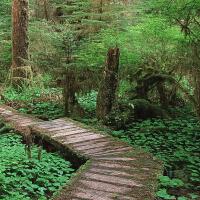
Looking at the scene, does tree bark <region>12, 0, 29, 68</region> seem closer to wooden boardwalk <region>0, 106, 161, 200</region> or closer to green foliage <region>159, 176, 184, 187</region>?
wooden boardwalk <region>0, 106, 161, 200</region>

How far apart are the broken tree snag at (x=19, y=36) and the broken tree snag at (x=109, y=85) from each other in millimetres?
6294

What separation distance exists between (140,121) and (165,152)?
8.42 ft

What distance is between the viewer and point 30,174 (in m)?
5.98

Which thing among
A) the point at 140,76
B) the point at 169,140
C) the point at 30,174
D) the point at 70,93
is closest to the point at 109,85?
the point at 70,93

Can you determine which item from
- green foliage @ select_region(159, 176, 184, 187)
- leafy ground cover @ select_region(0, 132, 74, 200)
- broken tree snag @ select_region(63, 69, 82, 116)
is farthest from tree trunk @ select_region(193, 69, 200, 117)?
broken tree snag @ select_region(63, 69, 82, 116)

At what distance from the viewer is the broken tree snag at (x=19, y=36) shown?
15.4m

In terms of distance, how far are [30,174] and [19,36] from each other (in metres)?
10.5

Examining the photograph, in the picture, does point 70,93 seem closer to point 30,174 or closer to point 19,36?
point 30,174

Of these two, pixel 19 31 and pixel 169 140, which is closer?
pixel 169 140

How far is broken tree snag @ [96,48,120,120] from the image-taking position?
31.7ft

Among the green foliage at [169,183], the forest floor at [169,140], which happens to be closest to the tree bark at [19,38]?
the forest floor at [169,140]

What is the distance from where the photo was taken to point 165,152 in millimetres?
7469

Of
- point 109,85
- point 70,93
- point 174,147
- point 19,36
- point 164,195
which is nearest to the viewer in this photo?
point 164,195

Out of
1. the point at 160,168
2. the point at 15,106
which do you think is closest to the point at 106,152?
the point at 160,168
